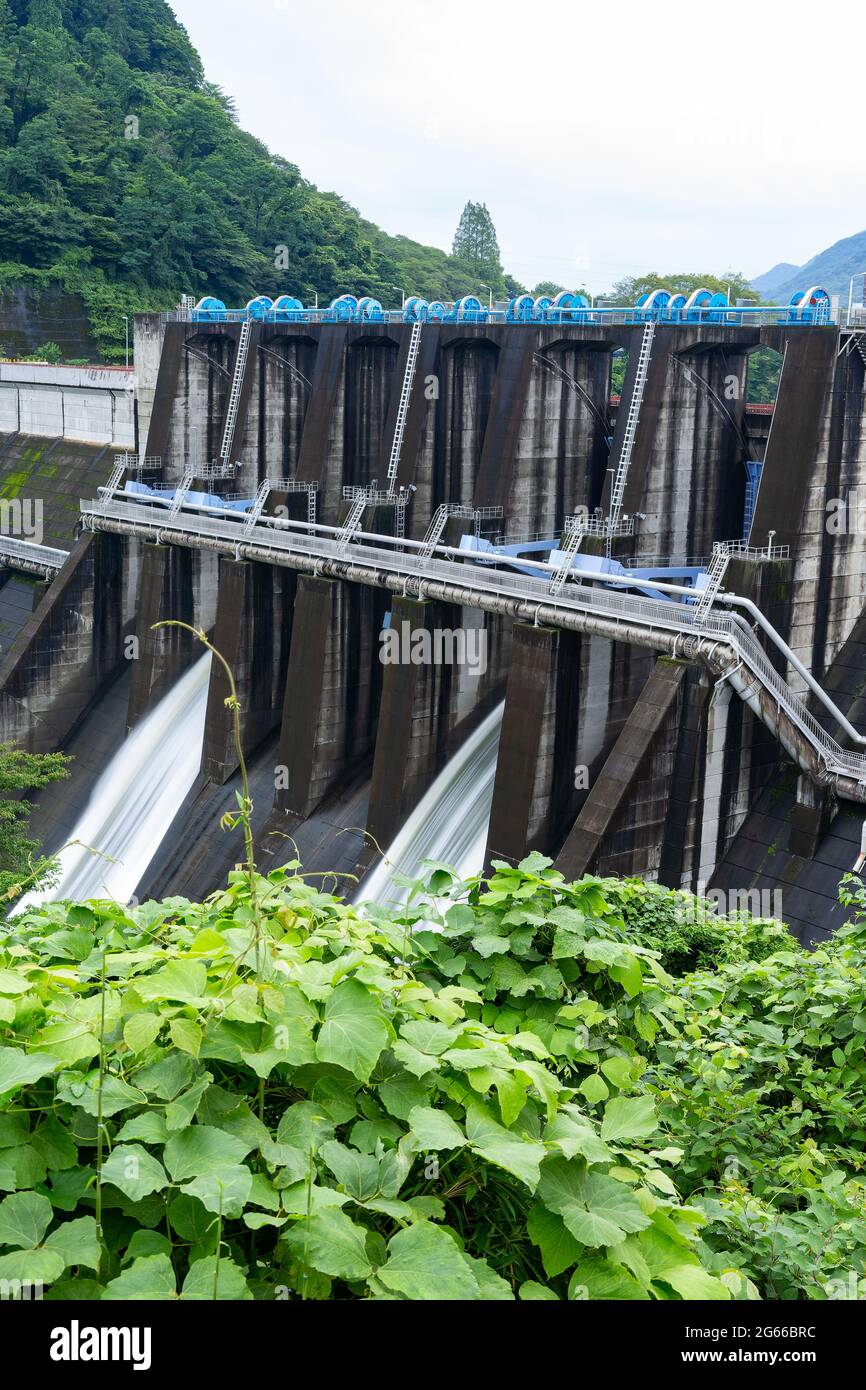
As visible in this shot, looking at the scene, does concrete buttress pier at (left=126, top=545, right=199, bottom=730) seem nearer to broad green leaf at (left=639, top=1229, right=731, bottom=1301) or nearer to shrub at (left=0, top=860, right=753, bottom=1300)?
shrub at (left=0, top=860, right=753, bottom=1300)

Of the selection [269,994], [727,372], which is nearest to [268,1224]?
[269,994]

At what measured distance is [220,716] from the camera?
35406mm

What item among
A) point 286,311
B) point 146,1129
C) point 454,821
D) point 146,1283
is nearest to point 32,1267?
point 146,1283

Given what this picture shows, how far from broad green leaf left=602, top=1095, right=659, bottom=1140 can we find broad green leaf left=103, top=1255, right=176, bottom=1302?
212 cm

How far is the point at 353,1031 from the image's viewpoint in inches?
224

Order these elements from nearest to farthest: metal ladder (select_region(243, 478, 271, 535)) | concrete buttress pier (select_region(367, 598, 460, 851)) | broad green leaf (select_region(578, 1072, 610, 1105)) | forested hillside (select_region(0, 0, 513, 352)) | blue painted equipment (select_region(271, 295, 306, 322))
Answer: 1. broad green leaf (select_region(578, 1072, 610, 1105))
2. concrete buttress pier (select_region(367, 598, 460, 851))
3. metal ladder (select_region(243, 478, 271, 535))
4. blue painted equipment (select_region(271, 295, 306, 322))
5. forested hillside (select_region(0, 0, 513, 352))

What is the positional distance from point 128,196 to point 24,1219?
3488 inches

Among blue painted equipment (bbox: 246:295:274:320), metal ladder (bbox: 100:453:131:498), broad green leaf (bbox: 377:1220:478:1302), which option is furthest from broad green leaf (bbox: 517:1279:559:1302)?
blue painted equipment (bbox: 246:295:274:320)

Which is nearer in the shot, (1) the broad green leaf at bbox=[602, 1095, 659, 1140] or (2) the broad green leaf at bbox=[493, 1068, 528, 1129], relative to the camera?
(2) the broad green leaf at bbox=[493, 1068, 528, 1129]

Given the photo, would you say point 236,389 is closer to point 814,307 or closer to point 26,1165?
point 814,307

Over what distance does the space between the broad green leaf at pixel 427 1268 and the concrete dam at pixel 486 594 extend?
10.8 m

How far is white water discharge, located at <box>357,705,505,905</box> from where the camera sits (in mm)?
28406
